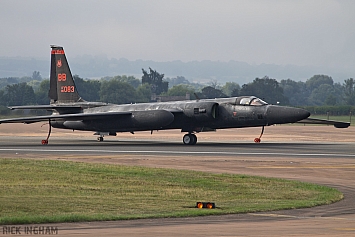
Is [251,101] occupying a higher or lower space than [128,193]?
higher

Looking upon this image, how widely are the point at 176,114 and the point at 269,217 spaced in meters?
23.4

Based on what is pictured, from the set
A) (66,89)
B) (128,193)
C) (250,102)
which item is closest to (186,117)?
(250,102)

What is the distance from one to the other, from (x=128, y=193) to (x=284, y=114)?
Answer: 61.0 feet

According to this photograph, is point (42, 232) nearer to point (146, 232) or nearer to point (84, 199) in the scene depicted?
point (146, 232)

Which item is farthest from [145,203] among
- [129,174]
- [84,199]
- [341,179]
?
[341,179]

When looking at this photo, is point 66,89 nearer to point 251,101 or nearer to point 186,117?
point 186,117

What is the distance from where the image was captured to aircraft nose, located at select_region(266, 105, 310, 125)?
33469 millimetres

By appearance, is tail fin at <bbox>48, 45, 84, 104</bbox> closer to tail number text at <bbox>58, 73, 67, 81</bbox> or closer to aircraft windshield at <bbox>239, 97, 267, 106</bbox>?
tail number text at <bbox>58, 73, 67, 81</bbox>

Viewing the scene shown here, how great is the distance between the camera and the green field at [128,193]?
13133 mm

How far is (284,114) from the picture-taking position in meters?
33.7

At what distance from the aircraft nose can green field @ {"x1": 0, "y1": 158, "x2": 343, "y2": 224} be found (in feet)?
44.8

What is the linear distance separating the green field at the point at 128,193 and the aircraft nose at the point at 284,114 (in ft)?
44.8

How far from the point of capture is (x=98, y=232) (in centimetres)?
1055

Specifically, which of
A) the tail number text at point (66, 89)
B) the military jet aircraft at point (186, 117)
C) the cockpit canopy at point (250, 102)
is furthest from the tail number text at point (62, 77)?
the cockpit canopy at point (250, 102)
